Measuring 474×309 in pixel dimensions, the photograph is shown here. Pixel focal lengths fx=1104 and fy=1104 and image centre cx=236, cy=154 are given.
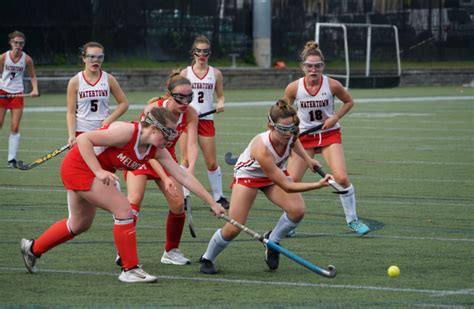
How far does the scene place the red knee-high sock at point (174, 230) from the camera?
9.16 m

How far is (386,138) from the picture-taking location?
69.4 ft

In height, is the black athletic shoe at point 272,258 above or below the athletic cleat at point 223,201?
above

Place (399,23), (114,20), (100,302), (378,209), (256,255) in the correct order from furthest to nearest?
(399,23)
(114,20)
(378,209)
(256,255)
(100,302)

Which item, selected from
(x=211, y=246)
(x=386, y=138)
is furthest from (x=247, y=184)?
(x=386, y=138)

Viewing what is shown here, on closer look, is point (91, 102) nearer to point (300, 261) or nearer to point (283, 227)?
point (283, 227)

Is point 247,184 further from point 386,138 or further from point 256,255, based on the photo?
point 386,138

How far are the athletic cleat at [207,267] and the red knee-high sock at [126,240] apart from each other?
2.29ft

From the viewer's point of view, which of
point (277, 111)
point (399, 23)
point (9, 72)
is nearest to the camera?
point (277, 111)

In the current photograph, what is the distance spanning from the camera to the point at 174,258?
29.8ft

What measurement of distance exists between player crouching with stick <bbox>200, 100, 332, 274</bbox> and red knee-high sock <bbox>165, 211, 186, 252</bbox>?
0.47 m

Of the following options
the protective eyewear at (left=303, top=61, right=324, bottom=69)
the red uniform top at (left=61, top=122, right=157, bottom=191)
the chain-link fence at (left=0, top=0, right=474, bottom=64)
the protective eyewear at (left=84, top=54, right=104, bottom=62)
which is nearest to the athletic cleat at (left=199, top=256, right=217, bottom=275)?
the red uniform top at (left=61, top=122, right=157, bottom=191)

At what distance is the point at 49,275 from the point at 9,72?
10.3 m

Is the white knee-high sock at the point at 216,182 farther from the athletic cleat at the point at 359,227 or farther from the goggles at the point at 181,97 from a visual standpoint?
the goggles at the point at 181,97

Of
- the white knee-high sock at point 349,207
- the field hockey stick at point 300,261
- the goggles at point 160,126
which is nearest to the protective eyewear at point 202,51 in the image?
the white knee-high sock at point 349,207
